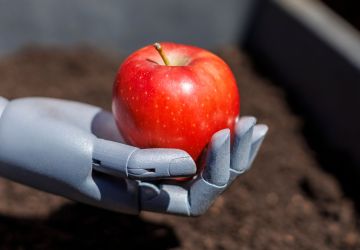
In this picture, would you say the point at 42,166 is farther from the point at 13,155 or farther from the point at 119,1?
the point at 119,1

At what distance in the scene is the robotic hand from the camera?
1.27m

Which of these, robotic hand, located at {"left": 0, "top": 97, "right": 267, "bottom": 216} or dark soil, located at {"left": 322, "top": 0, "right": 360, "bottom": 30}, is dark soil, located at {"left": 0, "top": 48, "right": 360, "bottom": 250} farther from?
dark soil, located at {"left": 322, "top": 0, "right": 360, "bottom": 30}

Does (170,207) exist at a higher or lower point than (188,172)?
lower

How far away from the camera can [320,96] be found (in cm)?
256

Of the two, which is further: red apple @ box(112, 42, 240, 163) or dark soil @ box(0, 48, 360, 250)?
dark soil @ box(0, 48, 360, 250)

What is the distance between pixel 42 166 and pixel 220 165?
39 centimetres

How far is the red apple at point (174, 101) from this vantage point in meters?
1.30

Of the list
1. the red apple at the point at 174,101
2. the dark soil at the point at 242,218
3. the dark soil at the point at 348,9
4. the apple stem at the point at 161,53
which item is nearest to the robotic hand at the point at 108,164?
the red apple at the point at 174,101

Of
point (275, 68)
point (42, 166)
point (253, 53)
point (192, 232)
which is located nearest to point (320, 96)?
point (275, 68)

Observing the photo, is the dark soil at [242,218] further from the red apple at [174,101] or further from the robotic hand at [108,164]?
the red apple at [174,101]

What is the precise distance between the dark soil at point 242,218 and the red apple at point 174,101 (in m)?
0.56

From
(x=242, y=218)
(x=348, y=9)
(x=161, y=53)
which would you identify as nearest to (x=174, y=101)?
(x=161, y=53)

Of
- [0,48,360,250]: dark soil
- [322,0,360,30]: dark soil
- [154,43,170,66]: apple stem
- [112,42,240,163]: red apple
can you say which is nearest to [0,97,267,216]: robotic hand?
[112,42,240,163]: red apple

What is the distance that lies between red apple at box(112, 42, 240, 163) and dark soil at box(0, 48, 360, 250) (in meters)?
0.56
